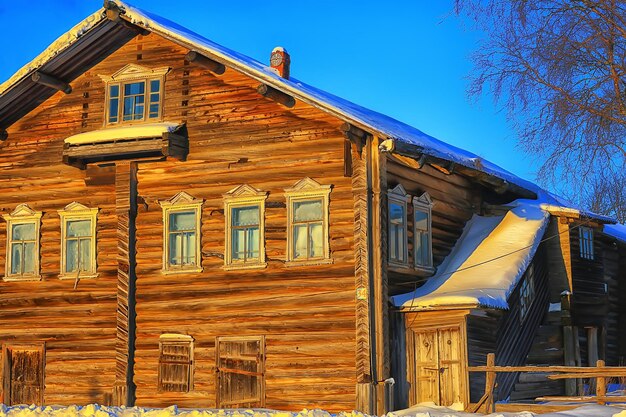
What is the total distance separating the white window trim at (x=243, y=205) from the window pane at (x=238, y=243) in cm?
7

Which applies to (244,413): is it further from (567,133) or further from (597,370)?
Answer: (567,133)

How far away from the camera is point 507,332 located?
22734mm

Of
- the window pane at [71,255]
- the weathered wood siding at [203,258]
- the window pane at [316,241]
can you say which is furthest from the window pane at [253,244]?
the window pane at [71,255]

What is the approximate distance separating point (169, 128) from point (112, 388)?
6078mm

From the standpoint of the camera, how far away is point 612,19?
19906 mm

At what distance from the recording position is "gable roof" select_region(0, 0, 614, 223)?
70.2 feet

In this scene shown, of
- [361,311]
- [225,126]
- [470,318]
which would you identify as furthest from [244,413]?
[225,126]

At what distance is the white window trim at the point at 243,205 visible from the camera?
72.6 feet

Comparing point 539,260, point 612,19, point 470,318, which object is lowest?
point 470,318

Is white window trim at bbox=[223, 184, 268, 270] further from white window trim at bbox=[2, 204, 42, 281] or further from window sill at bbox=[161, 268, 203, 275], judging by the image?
white window trim at bbox=[2, 204, 42, 281]

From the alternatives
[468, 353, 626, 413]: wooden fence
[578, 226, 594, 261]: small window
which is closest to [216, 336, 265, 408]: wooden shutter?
[468, 353, 626, 413]: wooden fence

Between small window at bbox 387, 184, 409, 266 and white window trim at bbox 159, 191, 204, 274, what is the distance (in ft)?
14.0

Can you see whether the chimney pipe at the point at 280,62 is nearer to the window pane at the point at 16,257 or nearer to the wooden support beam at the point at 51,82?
the wooden support beam at the point at 51,82

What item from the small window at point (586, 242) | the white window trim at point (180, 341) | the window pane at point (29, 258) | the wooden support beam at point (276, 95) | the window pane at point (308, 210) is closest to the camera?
the window pane at point (308, 210)
